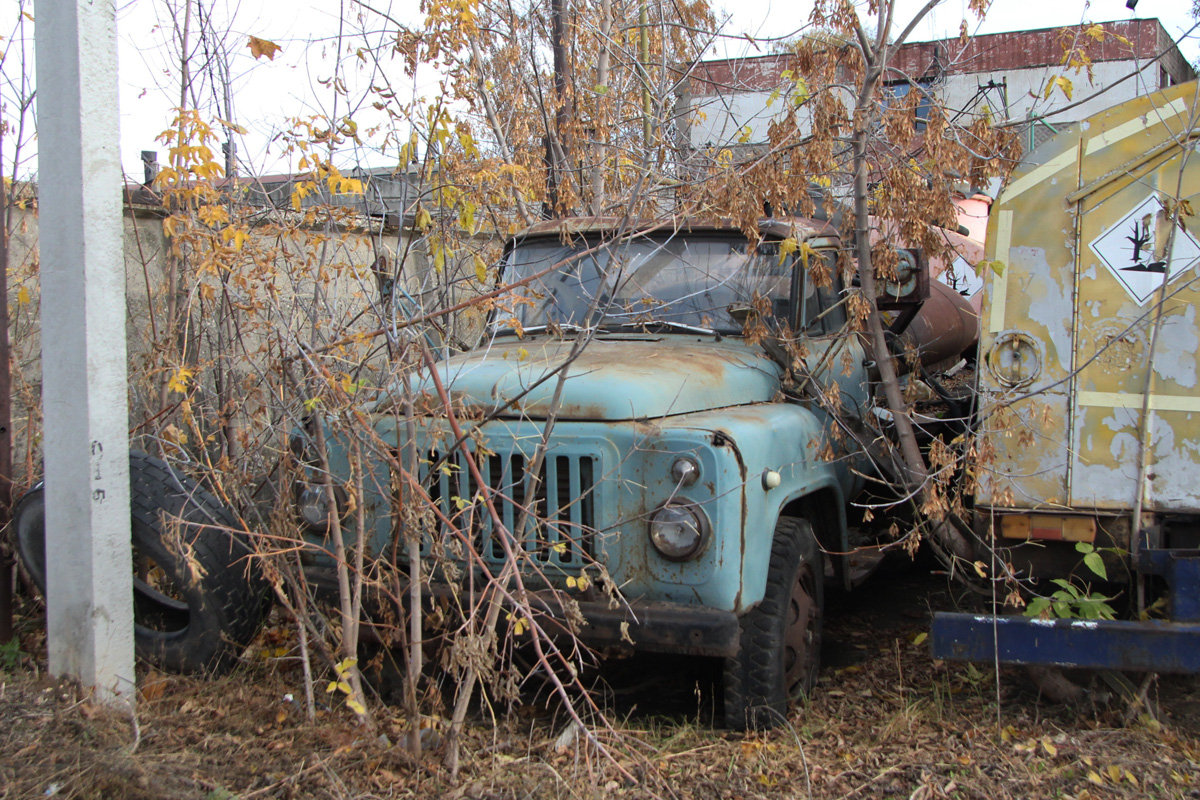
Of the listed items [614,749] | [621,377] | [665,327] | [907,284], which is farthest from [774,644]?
[907,284]

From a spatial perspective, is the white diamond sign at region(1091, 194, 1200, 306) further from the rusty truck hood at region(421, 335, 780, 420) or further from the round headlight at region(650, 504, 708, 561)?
the round headlight at region(650, 504, 708, 561)

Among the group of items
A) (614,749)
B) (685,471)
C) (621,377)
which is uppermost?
(621,377)

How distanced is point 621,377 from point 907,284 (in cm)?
167

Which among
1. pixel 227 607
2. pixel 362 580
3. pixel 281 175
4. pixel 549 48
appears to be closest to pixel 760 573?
pixel 362 580

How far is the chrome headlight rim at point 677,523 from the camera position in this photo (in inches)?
126

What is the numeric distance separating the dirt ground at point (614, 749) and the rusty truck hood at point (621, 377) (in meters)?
1.16

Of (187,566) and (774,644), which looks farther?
(187,566)

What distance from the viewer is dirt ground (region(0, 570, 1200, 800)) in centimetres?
291

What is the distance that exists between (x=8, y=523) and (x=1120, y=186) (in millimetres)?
4650

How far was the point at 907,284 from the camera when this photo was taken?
4418mm

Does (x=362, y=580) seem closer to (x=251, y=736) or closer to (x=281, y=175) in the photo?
(x=251, y=736)

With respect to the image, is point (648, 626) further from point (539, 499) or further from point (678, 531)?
point (539, 499)

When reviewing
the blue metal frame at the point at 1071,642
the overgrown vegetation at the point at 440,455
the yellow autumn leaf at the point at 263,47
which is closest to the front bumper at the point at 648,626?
the overgrown vegetation at the point at 440,455

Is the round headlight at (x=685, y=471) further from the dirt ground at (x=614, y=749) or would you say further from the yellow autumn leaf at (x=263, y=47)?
the yellow autumn leaf at (x=263, y=47)
